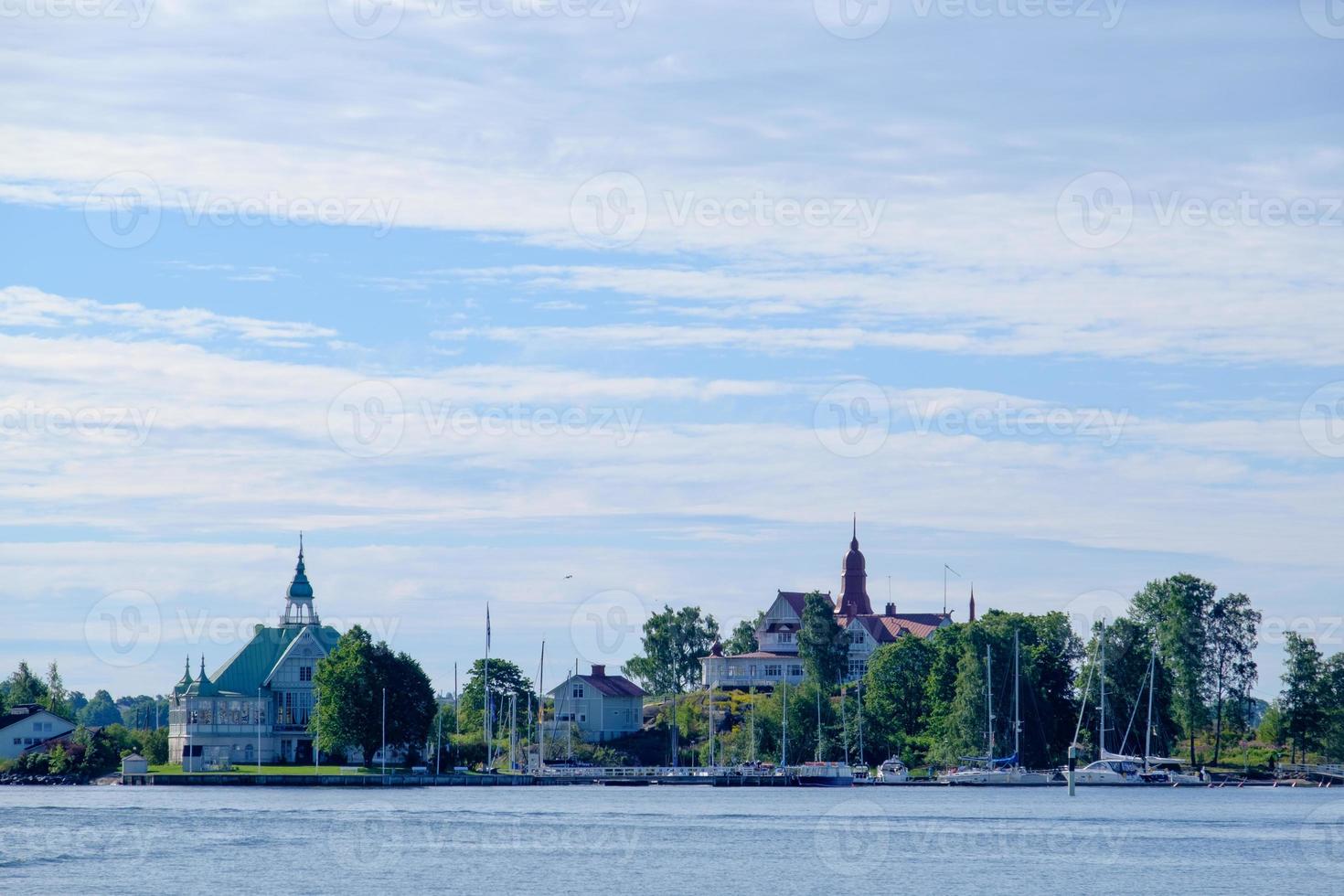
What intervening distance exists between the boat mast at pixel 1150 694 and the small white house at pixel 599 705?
46.8m

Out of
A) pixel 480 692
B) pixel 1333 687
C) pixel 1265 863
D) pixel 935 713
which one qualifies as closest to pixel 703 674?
pixel 480 692

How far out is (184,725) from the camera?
14462 cm

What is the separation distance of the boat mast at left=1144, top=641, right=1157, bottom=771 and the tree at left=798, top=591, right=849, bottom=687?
2563cm

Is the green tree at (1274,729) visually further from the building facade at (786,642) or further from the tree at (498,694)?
the tree at (498,694)

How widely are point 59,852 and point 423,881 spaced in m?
17.3

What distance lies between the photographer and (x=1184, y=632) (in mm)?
146375

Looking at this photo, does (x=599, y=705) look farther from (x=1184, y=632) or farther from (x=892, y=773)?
(x=1184, y=632)

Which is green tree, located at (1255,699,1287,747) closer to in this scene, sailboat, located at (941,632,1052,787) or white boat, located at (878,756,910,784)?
sailboat, located at (941,632,1052,787)

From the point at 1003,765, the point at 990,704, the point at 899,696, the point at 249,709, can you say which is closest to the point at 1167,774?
the point at 1003,765

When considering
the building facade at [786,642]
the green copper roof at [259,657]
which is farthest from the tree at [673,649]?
the green copper roof at [259,657]

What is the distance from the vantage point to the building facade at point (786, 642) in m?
178

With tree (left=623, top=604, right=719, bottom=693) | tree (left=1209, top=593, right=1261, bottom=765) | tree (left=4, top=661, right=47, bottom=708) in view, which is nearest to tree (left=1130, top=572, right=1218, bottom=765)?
tree (left=1209, top=593, right=1261, bottom=765)

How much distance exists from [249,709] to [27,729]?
24.6 m

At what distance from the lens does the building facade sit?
7003 inches
